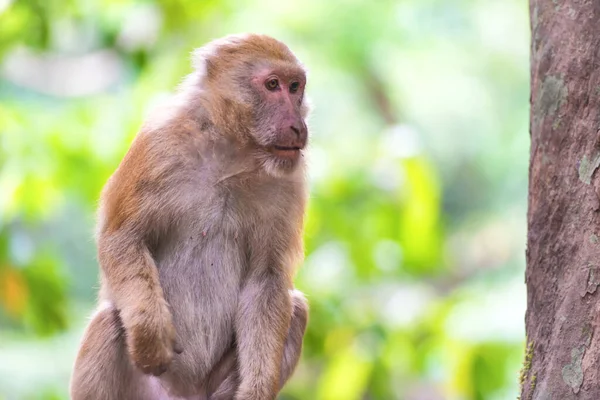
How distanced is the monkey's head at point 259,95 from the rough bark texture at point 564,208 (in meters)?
1.20

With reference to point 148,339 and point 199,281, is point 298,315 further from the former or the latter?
point 148,339

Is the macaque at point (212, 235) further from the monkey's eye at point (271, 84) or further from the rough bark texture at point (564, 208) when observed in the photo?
the rough bark texture at point (564, 208)

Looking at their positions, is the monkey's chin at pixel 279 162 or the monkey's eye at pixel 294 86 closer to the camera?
the monkey's chin at pixel 279 162

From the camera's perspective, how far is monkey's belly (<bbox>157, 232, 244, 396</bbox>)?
440cm

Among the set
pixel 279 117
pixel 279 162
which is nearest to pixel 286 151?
pixel 279 162

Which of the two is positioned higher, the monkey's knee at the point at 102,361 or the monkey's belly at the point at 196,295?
the monkey's belly at the point at 196,295

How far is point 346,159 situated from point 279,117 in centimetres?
311

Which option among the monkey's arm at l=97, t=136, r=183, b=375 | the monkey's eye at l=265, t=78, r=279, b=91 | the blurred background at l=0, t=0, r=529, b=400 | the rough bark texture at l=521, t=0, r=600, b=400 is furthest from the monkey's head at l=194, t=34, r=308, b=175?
the blurred background at l=0, t=0, r=529, b=400

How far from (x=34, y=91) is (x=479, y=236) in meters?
5.86

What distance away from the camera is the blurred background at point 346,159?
21.0 feet

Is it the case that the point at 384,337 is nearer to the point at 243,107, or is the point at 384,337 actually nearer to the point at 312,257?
the point at 312,257

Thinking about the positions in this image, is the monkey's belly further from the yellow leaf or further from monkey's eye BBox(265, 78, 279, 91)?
the yellow leaf

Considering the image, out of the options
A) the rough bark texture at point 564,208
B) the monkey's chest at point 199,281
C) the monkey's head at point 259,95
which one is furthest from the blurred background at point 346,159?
the rough bark texture at point 564,208

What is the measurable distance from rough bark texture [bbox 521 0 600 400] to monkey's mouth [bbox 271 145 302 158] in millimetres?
1150
